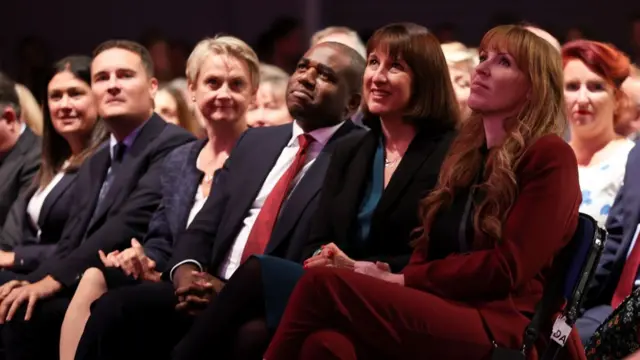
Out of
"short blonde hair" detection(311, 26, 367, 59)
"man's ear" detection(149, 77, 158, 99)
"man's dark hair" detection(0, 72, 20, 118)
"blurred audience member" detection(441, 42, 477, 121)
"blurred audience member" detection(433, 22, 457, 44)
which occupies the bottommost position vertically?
"blurred audience member" detection(433, 22, 457, 44)

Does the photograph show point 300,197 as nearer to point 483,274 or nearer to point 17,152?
point 483,274

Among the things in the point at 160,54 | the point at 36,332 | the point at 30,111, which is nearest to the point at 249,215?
the point at 36,332

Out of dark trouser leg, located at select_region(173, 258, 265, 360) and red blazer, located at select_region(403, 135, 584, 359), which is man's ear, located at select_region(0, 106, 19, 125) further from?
red blazer, located at select_region(403, 135, 584, 359)

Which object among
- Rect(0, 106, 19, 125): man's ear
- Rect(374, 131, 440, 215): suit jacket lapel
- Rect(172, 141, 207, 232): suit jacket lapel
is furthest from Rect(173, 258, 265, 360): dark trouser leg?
Rect(0, 106, 19, 125): man's ear

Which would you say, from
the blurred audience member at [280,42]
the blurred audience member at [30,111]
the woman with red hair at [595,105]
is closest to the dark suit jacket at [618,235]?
the woman with red hair at [595,105]

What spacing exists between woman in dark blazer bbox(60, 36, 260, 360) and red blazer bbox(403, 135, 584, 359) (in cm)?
136

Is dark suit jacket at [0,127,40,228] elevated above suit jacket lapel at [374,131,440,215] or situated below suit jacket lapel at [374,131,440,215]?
below

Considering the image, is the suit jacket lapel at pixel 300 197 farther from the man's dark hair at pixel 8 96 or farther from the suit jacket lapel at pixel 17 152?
the man's dark hair at pixel 8 96

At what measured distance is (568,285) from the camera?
3.31 m

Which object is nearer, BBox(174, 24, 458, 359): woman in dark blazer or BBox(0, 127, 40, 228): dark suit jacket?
BBox(174, 24, 458, 359): woman in dark blazer

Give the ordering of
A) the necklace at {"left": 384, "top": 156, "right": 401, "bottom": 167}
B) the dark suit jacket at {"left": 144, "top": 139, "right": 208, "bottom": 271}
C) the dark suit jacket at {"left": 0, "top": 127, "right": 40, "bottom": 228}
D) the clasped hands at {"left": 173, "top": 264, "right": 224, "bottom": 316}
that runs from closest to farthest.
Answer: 1. the necklace at {"left": 384, "top": 156, "right": 401, "bottom": 167}
2. the clasped hands at {"left": 173, "top": 264, "right": 224, "bottom": 316}
3. the dark suit jacket at {"left": 144, "top": 139, "right": 208, "bottom": 271}
4. the dark suit jacket at {"left": 0, "top": 127, "right": 40, "bottom": 228}

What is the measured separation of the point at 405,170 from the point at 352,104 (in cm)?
63

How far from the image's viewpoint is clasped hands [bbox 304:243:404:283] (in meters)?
3.56

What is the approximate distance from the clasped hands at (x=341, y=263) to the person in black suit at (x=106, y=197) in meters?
1.20
